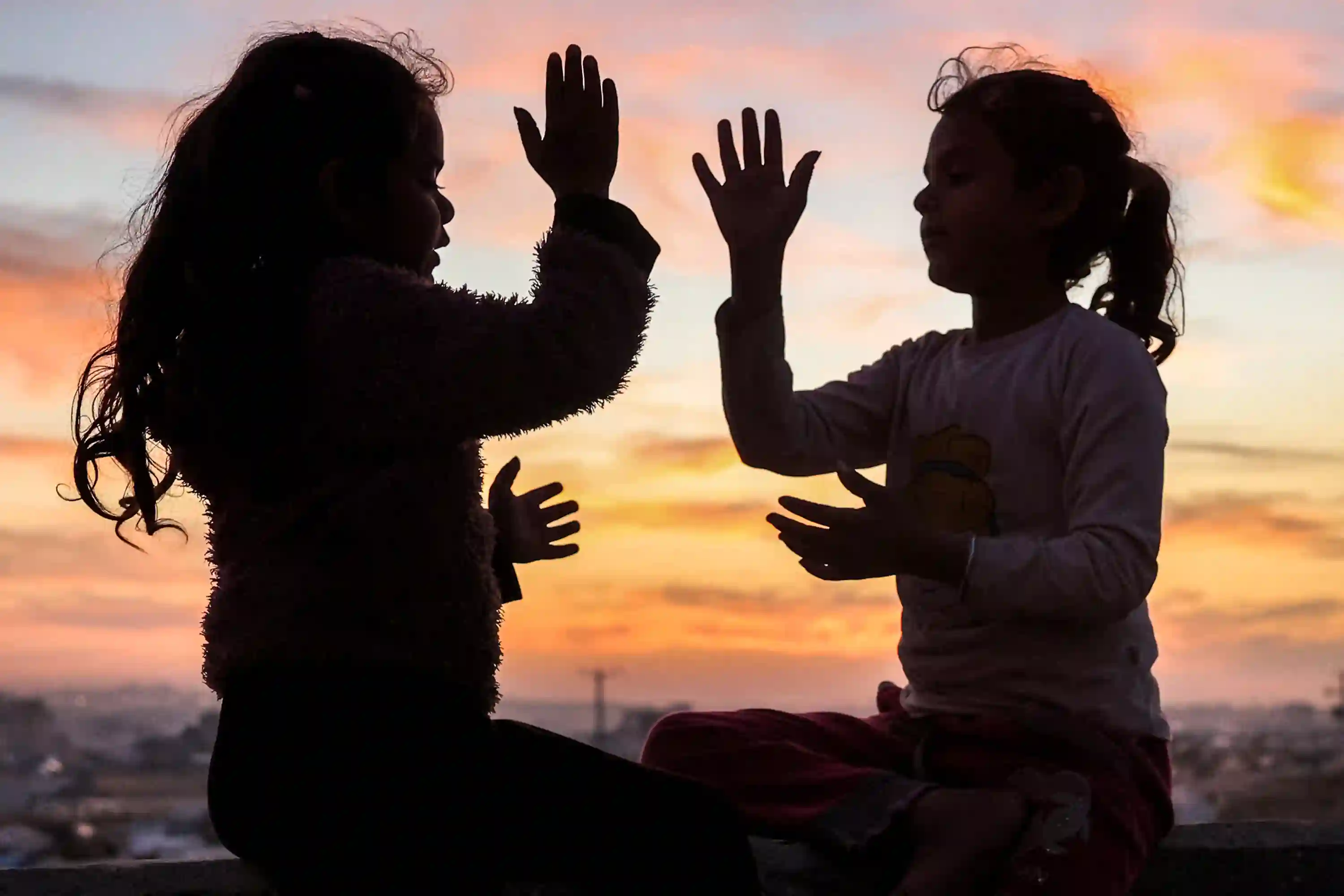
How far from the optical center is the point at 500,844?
171 centimetres

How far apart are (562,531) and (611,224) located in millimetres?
640

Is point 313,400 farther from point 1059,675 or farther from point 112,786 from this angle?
point 112,786

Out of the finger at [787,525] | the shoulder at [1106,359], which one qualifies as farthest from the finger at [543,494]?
the shoulder at [1106,359]

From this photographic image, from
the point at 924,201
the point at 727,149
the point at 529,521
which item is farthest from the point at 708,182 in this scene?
the point at 529,521

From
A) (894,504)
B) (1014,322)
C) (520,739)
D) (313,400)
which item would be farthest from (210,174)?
(1014,322)

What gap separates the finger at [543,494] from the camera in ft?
7.41

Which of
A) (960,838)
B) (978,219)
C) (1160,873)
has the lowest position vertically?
(1160,873)

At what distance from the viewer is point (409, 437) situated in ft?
5.56

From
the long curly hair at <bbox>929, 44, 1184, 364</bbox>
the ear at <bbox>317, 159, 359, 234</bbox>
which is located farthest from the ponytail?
the ear at <bbox>317, 159, 359, 234</bbox>

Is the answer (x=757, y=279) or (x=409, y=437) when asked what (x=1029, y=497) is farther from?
(x=409, y=437)

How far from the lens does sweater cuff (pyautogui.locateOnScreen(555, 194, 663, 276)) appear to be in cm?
176

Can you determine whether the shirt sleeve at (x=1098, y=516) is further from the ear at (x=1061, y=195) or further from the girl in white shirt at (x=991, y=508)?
the ear at (x=1061, y=195)

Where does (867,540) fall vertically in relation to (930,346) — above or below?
below

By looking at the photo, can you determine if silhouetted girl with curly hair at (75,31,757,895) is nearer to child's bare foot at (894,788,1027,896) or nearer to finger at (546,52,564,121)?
finger at (546,52,564,121)
